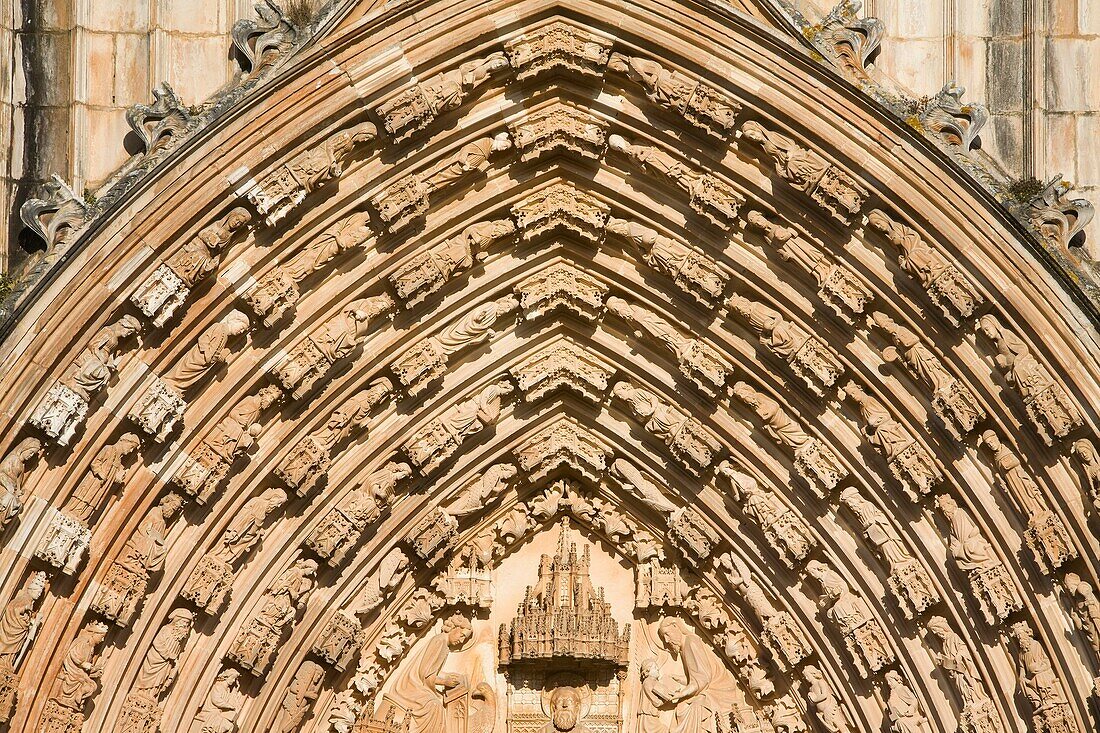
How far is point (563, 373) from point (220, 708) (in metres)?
2.82

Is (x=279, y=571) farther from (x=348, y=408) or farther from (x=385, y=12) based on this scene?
(x=385, y=12)

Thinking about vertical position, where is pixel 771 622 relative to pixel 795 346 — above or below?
below

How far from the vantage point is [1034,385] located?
1190cm

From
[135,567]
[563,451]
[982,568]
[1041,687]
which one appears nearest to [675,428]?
[563,451]

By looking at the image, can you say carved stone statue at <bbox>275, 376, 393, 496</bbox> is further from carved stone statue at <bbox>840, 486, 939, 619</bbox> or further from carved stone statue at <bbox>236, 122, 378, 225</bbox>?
carved stone statue at <bbox>840, 486, 939, 619</bbox>

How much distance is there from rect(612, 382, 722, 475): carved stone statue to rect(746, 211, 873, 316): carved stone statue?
1.16 metres

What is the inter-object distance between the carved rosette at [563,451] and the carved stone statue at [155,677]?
228cm

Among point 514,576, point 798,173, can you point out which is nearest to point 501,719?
point 514,576

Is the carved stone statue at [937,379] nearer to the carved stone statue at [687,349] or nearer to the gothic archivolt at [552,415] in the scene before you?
the gothic archivolt at [552,415]

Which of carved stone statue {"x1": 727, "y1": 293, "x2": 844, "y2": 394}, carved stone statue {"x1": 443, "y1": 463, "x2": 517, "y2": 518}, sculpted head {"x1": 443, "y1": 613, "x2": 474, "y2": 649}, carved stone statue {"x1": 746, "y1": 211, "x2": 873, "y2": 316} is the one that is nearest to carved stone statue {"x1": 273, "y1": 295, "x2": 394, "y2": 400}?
carved stone statue {"x1": 443, "y1": 463, "x2": 517, "y2": 518}

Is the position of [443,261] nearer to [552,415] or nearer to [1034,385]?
[552,415]

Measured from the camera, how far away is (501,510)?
1346cm

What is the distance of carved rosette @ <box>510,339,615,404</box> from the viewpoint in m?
13.2

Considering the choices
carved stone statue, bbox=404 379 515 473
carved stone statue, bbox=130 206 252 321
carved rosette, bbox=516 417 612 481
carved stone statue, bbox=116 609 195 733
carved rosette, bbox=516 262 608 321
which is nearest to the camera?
carved stone statue, bbox=130 206 252 321
